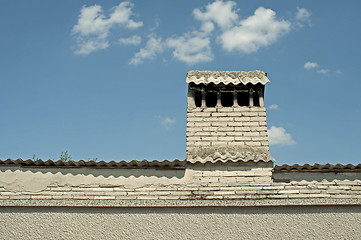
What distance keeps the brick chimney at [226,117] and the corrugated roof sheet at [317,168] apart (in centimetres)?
37

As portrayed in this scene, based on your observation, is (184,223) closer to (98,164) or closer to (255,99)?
(98,164)

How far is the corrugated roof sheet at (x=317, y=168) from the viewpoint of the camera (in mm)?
7309

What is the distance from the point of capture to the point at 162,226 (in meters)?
6.55

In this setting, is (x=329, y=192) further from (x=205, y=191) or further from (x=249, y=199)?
(x=205, y=191)

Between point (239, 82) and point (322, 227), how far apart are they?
12.9 feet

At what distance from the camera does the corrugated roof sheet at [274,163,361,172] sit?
731 cm

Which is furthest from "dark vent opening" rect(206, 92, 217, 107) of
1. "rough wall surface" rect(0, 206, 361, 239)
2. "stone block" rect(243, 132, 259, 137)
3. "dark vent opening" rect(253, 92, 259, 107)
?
"rough wall surface" rect(0, 206, 361, 239)

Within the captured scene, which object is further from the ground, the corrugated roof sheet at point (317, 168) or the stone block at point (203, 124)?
the stone block at point (203, 124)

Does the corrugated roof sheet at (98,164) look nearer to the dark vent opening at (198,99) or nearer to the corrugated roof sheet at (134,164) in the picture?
the corrugated roof sheet at (134,164)

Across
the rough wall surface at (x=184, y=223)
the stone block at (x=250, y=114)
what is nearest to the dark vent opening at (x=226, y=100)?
the stone block at (x=250, y=114)

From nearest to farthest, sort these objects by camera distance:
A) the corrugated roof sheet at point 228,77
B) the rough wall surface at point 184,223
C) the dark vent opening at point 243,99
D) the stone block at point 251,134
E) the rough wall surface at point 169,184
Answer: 1. the rough wall surface at point 184,223
2. the rough wall surface at point 169,184
3. the stone block at point 251,134
4. the corrugated roof sheet at point 228,77
5. the dark vent opening at point 243,99

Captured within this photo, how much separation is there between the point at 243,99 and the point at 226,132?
141cm

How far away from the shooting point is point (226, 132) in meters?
8.34

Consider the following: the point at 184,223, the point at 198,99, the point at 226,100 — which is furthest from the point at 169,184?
Result: the point at 226,100
